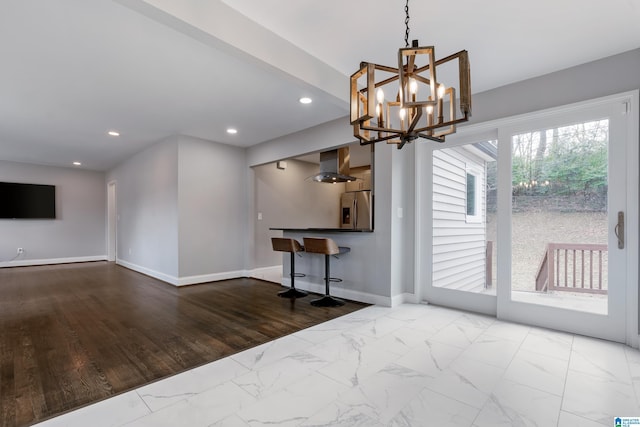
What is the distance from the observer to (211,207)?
5.55 m

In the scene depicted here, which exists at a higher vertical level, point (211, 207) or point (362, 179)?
point (362, 179)

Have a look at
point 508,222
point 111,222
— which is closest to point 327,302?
point 508,222

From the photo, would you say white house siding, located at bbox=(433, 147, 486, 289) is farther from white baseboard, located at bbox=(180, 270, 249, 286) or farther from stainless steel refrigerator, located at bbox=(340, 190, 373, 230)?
white baseboard, located at bbox=(180, 270, 249, 286)

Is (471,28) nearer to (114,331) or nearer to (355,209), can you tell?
(114,331)

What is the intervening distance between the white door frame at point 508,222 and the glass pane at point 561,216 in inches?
4.4

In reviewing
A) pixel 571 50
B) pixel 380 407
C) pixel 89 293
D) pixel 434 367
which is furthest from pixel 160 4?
pixel 89 293

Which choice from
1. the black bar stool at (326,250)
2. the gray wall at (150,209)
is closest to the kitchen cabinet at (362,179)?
the black bar stool at (326,250)

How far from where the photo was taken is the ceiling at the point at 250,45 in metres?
2.11

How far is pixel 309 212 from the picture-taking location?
23.5ft

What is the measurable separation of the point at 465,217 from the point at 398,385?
95.8 inches

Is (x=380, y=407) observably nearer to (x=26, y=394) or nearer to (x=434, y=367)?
(x=434, y=367)

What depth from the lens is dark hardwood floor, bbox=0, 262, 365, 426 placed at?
198cm

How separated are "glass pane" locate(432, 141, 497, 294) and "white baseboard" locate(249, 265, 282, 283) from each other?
292 cm

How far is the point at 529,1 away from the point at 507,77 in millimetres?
1102
